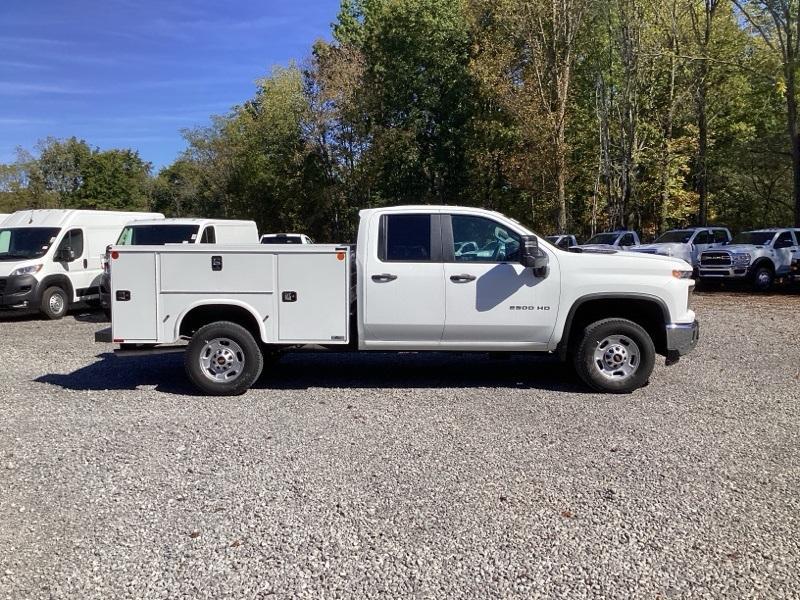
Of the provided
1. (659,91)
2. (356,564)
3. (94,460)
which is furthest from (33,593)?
(659,91)

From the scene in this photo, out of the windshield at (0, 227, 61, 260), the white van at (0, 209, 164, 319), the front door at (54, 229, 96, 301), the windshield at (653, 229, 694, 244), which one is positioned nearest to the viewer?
the white van at (0, 209, 164, 319)

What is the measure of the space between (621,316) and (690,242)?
18.3 metres

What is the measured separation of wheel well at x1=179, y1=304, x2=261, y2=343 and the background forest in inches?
912

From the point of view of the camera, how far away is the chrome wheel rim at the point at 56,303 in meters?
15.4

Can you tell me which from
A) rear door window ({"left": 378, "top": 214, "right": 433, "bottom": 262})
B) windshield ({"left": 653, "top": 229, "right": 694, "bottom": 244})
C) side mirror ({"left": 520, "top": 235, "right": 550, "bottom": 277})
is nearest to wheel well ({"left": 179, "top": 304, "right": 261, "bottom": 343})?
rear door window ({"left": 378, "top": 214, "right": 433, "bottom": 262})

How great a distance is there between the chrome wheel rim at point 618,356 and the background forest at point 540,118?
826 inches

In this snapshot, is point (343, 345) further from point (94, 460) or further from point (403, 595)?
point (403, 595)

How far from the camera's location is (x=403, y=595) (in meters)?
3.57

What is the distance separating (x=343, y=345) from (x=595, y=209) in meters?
29.3

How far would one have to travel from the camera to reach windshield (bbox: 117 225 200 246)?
47.4ft

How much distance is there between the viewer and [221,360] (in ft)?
25.4

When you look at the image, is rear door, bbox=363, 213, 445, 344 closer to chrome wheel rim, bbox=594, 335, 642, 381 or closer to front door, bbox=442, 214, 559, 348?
front door, bbox=442, 214, 559, 348

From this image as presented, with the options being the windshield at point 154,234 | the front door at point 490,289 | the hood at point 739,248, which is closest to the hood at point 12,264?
the windshield at point 154,234

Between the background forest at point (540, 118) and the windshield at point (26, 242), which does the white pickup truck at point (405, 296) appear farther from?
the background forest at point (540, 118)
